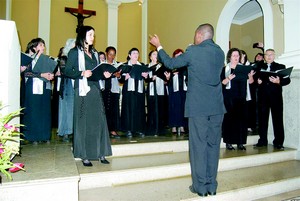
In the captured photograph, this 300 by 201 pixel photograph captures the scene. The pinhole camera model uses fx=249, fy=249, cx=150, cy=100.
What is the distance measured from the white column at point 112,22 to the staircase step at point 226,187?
6.70 metres

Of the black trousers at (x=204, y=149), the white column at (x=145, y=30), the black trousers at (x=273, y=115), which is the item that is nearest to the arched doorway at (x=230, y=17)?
the black trousers at (x=273, y=115)

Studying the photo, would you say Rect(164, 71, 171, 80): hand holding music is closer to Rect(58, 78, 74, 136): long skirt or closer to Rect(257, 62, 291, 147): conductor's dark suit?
Rect(257, 62, 291, 147): conductor's dark suit

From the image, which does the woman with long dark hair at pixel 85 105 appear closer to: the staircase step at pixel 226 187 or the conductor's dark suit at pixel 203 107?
the staircase step at pixel 226 187

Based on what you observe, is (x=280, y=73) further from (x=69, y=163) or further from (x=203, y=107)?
(x=69, y=163)

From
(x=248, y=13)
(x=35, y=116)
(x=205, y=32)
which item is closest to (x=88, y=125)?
(x=35, y=116)

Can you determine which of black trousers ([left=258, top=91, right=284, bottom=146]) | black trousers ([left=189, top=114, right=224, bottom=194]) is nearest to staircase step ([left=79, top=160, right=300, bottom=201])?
black trousers ([left=189, top=114, right=224, bottom=194])

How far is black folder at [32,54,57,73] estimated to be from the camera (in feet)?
12.6

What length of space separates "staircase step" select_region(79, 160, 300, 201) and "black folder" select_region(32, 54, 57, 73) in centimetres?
206

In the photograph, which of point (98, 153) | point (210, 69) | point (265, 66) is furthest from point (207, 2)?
point (98, 153)

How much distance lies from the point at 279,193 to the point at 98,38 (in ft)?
24.5

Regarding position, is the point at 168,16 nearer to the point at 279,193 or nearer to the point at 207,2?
the point at 207,2

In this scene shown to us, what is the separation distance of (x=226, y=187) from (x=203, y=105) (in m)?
1.12

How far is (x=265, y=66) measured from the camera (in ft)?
15.5

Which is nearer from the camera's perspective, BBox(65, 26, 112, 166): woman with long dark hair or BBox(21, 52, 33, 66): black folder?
BBox(65, 26, 112, 166): woman with long dark hair
